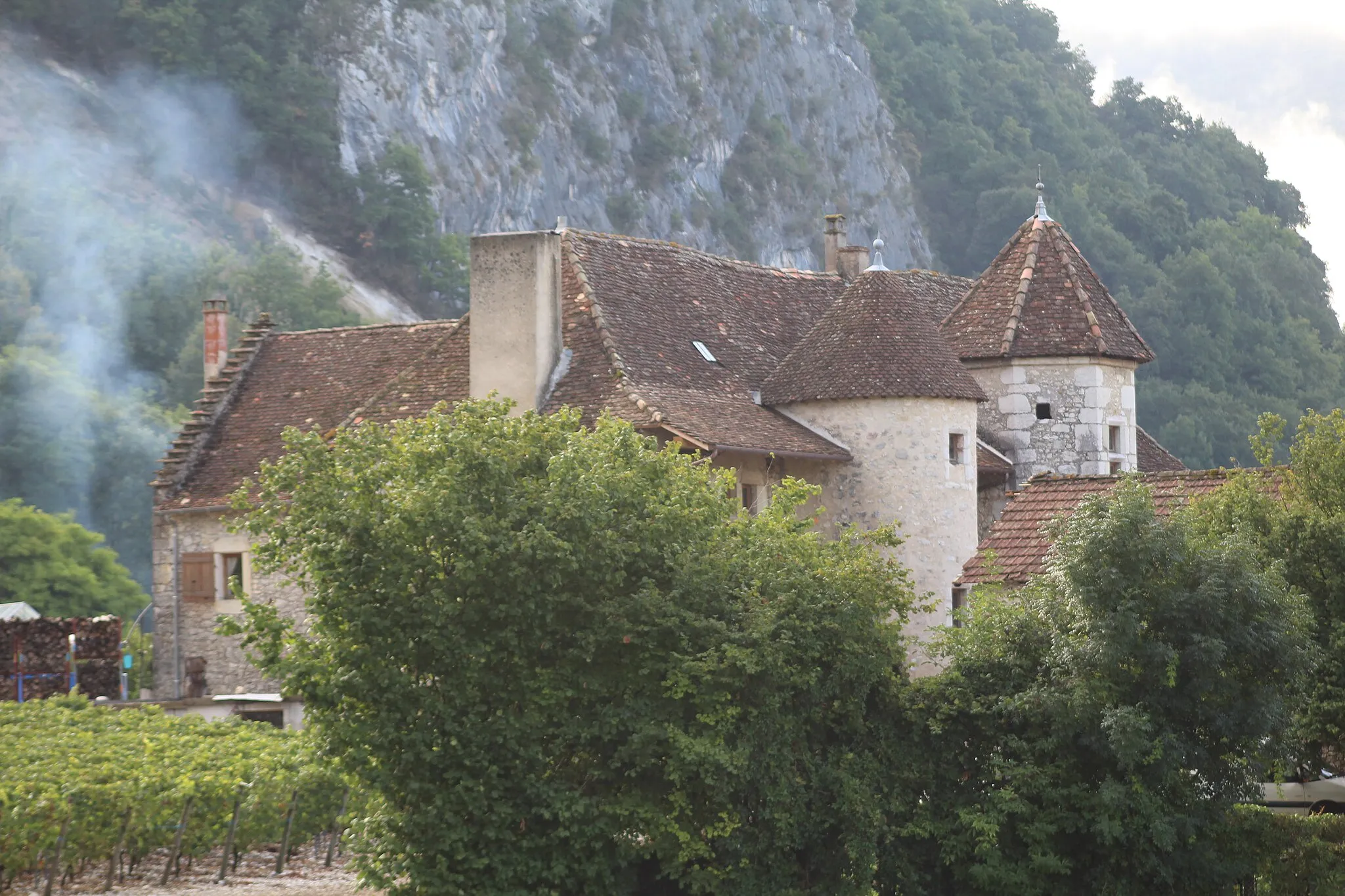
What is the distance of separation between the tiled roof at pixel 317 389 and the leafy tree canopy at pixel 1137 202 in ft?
175

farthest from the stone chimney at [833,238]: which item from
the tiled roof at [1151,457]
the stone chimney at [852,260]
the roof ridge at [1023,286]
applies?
the tiled roof at [1151,457]

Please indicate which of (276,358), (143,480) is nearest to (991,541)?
(276,358)

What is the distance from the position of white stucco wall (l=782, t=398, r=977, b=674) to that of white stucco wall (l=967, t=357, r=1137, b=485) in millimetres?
3076

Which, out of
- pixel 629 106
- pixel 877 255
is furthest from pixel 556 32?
pixel 877 255

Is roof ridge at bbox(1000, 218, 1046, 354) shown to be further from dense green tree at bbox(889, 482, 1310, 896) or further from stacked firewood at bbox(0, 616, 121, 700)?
stacked firewood at bbox(0, 616, 121, 700)

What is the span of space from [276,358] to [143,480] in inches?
1250

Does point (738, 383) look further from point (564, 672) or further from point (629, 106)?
point (629, 106)

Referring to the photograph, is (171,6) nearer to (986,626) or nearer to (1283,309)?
(1283,309)

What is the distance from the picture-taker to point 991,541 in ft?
85.5

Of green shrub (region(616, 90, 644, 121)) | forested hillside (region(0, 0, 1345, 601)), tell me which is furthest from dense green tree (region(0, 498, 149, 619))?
green shrub (region(616, 90, 644, 121))

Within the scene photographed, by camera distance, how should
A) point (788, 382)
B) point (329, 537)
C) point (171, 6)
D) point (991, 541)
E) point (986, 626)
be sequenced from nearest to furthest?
1. point (329, 537)
2. point (986, 626)
3. point (991, 541)
4. point (788, 382)
5. point (171, 6)

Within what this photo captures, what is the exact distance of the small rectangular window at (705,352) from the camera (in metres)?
32.9

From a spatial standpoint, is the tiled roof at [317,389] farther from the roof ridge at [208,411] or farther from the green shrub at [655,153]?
the green shrub at [655,153]

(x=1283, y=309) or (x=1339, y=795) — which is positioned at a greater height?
(x=1283, y=309)
